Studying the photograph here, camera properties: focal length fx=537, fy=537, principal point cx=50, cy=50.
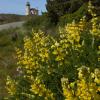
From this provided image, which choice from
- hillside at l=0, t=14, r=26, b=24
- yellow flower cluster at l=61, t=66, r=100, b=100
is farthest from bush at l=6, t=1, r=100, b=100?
hillside at l=0, t=14, r=26, b=24

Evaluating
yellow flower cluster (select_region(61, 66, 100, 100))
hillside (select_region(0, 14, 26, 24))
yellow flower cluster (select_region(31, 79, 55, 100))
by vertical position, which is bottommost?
yellow flower cluster (select_region(31, 79, 55, 100))

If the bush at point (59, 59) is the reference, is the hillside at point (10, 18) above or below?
above

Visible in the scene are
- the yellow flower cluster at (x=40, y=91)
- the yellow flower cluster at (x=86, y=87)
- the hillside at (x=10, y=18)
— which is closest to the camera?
the yellow flower cluster at (x=86, y=87)

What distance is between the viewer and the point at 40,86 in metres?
5.34

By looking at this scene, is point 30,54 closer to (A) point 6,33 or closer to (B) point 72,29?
(B) point 72,29

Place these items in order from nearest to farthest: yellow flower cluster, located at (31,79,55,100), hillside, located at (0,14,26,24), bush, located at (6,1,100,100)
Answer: yellow flower cluster, located at (31,79,55,100) < bush, located at (6,1,100,100) < hillside, located at (0,14,26,24)

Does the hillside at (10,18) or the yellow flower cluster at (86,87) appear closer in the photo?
the yellow flower cluster at (86,87)

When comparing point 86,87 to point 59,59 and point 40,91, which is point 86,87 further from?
point 59,59

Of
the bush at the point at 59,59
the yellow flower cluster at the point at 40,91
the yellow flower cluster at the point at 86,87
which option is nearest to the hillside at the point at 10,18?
the bush at the point at 59,59

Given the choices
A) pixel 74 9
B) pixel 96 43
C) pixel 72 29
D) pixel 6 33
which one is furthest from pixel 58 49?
pixel 6 33

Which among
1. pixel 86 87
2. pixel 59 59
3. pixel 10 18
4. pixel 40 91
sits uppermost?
pixel 10 18

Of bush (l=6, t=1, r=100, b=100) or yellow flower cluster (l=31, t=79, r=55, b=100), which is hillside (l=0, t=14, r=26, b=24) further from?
yellow flower cluster (l=31, t=79, r=55, b=100)

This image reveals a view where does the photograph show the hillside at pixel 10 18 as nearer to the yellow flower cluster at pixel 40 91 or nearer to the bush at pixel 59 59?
the bush at pixel 59 59

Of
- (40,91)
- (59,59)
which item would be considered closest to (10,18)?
(59,59)
